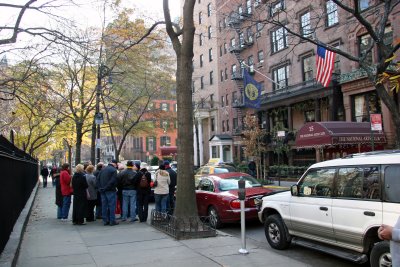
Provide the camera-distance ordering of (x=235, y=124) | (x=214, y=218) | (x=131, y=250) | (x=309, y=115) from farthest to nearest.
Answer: (x=235, y=124) < (x=309, y=115) < (x=214, y=218) < (x=131, y=250)

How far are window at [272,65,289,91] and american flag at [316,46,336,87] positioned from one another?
1228 centimetres

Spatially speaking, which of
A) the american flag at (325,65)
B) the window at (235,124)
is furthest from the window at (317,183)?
the window at (235,124)

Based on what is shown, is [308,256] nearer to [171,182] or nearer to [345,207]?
[345,207]

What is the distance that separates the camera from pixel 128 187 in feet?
38.8

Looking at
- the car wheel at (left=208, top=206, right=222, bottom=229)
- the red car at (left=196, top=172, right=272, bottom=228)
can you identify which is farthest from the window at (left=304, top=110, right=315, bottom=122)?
the car wheel at (left=208, top=206, right=222, bottom=229)

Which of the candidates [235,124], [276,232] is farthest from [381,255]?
[235,124]

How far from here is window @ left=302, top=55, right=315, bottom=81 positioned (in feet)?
103

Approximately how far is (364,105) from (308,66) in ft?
22.3

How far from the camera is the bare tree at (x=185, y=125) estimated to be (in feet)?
31.9

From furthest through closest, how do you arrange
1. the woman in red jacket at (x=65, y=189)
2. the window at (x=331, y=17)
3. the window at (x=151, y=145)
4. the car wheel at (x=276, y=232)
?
the window at (x=151, y=145)
the window at (x=331, y=17)
the woman in red jacket at (x=65, y=189)
the car wheel at (x=276, y=232)

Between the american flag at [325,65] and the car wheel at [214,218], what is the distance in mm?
12188

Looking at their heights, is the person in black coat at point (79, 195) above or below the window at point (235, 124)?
below

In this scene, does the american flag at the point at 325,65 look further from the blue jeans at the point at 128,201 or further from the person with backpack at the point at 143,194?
the blue jeans at the point at 128,201

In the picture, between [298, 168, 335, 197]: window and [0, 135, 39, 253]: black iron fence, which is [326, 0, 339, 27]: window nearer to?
[298, 168, 335, 197]: window
